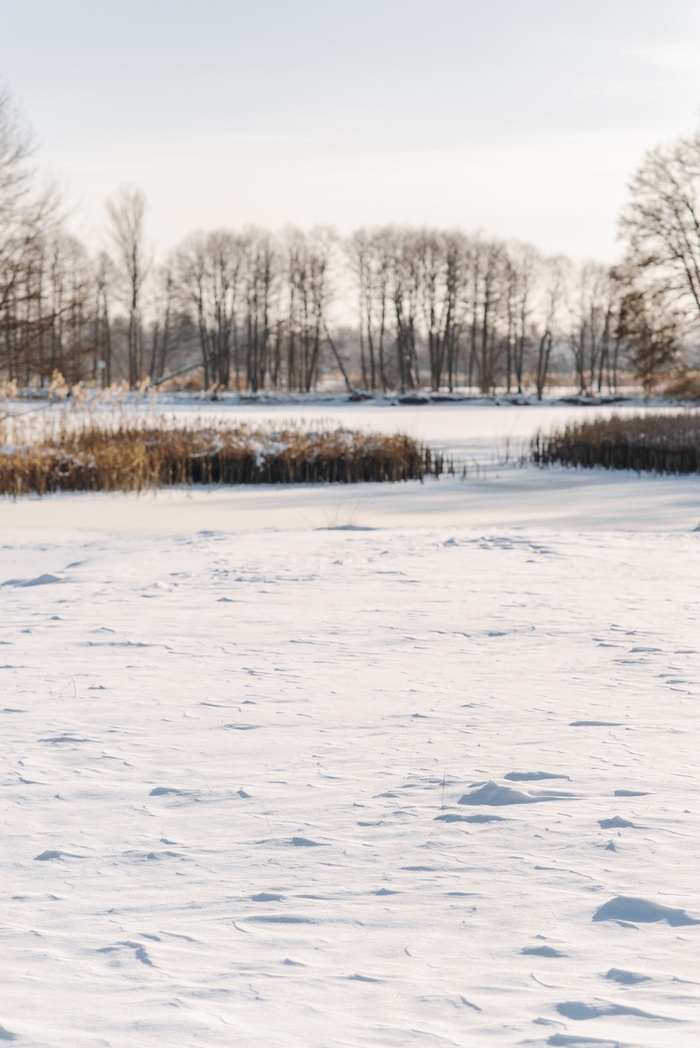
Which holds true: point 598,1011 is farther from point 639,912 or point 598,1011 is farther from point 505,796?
point 505,796

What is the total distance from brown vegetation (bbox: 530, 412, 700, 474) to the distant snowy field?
471 inches

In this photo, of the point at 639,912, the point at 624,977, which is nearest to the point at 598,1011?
the point at 624,977

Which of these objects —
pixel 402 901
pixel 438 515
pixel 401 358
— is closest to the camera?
pixel 402 901

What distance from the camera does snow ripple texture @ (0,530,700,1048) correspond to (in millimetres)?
2275

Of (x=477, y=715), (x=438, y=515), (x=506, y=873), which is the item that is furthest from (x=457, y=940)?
(x=438, y=515)

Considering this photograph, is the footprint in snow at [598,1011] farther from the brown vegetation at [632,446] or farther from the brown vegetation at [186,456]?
the brown vegetation at [632,446]

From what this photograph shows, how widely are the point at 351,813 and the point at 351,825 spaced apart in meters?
0.10

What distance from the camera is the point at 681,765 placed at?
383 cm

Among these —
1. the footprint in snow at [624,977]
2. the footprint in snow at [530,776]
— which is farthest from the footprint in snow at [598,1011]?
the footprint in snow at [530,776]

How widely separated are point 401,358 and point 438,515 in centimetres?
4713

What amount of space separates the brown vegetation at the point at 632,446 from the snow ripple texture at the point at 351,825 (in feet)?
42.6

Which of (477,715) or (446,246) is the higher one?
(446,246)

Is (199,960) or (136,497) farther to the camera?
(136,497)

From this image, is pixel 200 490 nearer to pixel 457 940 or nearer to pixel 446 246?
pixel 457 940
